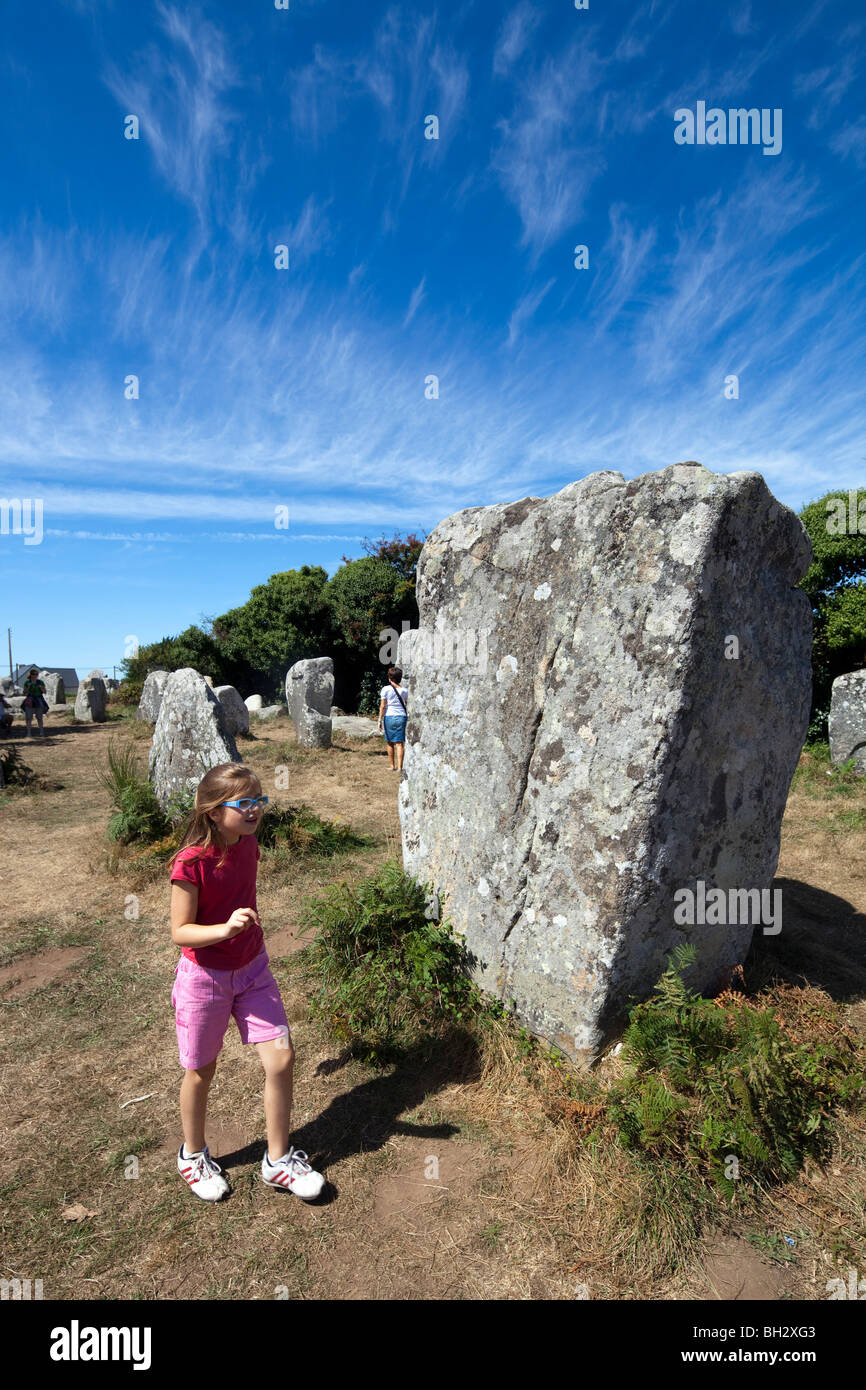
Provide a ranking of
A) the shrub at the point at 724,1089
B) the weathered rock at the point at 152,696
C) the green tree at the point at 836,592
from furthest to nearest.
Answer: the weathered rock at the point at 152,696 → the green tree at the point at 836,592 → the shrub at the point at 724,1089

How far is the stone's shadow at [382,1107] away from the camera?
3428mm

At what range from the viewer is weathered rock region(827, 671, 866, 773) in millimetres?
10602

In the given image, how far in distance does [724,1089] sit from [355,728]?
1290 cm

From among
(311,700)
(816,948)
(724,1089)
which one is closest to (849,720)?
(816,948)

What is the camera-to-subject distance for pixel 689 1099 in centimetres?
324

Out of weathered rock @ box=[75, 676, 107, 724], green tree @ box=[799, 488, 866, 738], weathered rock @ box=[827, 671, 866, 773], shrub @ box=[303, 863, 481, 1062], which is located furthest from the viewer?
weathered rock @ box=[75, 676, 107, 724]

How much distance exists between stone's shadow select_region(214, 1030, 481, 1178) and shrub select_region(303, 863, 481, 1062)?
13 centimetres

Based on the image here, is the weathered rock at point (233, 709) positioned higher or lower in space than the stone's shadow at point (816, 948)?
higher

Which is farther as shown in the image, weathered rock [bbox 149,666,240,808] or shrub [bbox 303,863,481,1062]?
weathered rock [bbox 149,666,240,808]

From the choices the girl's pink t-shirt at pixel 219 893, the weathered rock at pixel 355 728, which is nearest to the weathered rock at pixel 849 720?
the weathered rock at pixel 355 728

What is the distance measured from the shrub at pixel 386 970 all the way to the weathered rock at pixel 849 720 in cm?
868

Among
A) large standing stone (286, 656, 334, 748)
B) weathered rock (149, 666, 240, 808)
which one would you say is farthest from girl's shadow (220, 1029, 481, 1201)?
large standing stone (286, 656, 334, 748)

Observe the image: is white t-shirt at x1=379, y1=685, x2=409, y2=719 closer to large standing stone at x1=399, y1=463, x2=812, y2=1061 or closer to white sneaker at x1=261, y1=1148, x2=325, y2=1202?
large standing stone at x1=399, y1=463, x2=812, y2=1061

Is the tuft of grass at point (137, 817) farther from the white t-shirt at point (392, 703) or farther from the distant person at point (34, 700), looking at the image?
the distant person at point (34, 700)
